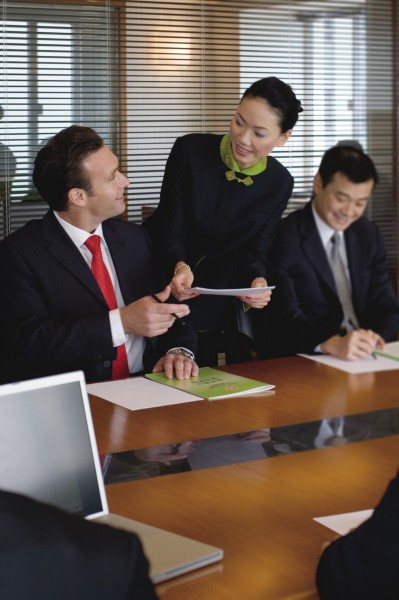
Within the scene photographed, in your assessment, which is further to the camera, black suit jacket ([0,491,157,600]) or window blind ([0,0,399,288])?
window blind ([0,0,399,288])

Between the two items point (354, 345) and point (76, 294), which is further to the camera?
point (354, 345)

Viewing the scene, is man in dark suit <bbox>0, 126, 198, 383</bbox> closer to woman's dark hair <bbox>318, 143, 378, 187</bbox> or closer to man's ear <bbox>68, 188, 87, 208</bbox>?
man's ear <bbox>68, 188, 87, 208</bbox>

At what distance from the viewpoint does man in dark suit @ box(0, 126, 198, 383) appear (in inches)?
121

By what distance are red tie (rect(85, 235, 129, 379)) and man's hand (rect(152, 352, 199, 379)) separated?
0.17m

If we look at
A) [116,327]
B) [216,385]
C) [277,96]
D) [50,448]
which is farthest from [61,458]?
[277,96]

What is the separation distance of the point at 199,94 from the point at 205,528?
3.65m

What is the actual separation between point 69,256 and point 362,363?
1.07 metres

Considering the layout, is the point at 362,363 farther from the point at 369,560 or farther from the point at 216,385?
the point at 369,560

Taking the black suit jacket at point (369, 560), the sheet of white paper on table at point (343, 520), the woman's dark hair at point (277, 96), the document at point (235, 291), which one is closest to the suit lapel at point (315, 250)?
the woman's dark hair at point (277, 96)

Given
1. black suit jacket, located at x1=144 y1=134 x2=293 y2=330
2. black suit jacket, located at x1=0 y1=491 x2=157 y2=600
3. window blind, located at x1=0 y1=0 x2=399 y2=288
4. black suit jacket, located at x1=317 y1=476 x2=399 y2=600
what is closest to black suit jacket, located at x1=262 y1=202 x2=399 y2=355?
black suit jacket, located at x1=144 y1=134 x2=293 y2=330

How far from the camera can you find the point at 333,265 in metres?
4.13

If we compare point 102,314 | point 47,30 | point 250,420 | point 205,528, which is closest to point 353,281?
point 102,314

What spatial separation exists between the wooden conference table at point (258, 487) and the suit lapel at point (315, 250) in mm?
990

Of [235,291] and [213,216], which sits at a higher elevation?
[213,216]
